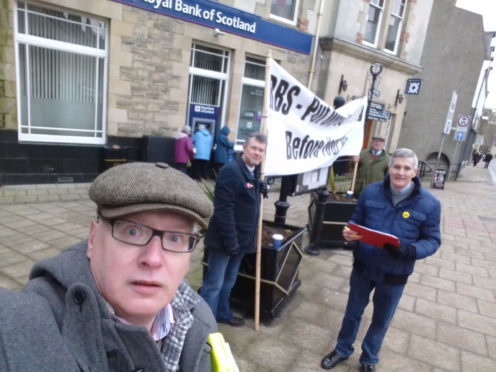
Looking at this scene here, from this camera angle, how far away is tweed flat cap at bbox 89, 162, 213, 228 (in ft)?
3.31

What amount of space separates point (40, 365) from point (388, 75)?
1469 centimetres

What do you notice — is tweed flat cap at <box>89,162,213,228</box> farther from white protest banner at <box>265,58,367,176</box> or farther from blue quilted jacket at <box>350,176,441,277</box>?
white protest banner at <box>265,58,367,176</box>

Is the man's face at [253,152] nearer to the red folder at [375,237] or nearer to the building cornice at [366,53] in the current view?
the red folder at [375,237]

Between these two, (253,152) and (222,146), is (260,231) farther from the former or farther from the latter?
(222,146)

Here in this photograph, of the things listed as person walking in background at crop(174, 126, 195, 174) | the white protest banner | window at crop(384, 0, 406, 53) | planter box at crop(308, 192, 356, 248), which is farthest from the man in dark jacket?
window at crop(384, 0, 406, 53)

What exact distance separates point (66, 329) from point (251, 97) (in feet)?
33.8

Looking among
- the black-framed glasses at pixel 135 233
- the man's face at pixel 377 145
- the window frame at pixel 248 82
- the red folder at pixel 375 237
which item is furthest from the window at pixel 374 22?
the black-framed glasses at pixel 135 233

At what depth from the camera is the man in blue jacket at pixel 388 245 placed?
272 centimetres

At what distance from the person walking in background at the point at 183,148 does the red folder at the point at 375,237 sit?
6259 mm

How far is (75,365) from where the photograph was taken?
83 cm

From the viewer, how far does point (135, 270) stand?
1.03m

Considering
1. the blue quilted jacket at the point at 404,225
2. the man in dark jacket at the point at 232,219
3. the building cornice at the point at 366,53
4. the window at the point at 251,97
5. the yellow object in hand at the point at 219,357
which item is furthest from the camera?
the building cornice at the point at 366,53

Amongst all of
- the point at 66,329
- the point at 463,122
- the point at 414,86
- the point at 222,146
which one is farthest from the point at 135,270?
the point at 463,122

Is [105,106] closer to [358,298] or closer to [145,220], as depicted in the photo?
[358,298]
